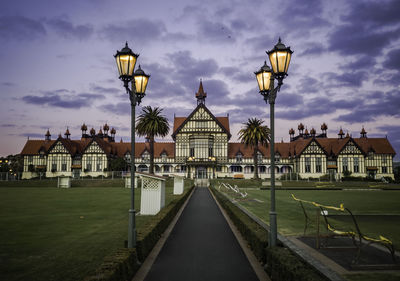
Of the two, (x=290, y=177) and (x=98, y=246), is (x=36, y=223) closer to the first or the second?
(x=98, y=246)

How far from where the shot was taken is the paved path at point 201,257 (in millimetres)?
7041

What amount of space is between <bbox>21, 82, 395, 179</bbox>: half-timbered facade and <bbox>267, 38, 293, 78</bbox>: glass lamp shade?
57661 millimetres

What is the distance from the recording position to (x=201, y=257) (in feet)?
28.0

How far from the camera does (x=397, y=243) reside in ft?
32.0

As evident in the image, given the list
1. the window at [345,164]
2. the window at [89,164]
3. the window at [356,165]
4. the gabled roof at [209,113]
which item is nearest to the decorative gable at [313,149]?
the window at [345,164]

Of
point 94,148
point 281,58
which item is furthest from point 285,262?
point 94,148

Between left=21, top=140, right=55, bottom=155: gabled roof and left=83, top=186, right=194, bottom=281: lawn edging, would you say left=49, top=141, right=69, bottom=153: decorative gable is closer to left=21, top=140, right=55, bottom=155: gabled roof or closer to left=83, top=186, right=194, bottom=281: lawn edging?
left=21, top=140, right=55, bottom=155: gabled roof

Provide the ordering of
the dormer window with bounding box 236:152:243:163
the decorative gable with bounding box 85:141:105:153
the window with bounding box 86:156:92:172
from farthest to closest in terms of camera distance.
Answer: the dormer window with bounding box 236:152:243:163, the decorative gable with bounding box 85:141:105:153, the window with bounding box 86:156:92:172

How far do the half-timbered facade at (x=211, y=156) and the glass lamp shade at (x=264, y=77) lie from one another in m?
56.8

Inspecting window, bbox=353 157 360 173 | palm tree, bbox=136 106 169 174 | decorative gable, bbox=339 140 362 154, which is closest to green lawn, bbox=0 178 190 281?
palm tree, bbox=136 106 169 174

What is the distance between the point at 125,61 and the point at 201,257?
6.29 metres

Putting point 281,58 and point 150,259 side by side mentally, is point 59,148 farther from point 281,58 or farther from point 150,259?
point 281,58

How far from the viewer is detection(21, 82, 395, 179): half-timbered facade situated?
67375 mm

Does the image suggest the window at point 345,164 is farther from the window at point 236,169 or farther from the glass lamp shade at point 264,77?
the glass lamp shade at point 264,77
